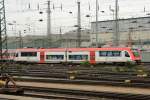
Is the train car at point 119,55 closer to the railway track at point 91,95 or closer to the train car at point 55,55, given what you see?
the train car at point 55,55

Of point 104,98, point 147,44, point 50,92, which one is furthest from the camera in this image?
point 147,44

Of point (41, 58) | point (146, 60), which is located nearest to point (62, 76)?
point (41, 58)

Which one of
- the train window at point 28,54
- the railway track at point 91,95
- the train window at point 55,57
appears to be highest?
the train window at point 28,54

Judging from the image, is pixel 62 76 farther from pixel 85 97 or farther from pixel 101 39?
pixel 101 39

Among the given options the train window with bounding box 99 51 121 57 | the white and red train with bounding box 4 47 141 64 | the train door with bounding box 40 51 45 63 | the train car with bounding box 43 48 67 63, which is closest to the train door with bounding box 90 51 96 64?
the white and red train with bounding box 4 47 141 64

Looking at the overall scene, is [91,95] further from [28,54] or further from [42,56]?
[28,54]

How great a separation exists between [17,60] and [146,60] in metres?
20.2

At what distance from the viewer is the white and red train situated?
48125 mm

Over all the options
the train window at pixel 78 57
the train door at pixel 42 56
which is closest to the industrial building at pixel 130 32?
the train door at pixel 42 56

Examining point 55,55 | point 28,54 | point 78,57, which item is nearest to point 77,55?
point 78,57

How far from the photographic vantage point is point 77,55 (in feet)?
172

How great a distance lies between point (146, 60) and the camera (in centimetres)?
6059

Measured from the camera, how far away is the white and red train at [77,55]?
48.1 m

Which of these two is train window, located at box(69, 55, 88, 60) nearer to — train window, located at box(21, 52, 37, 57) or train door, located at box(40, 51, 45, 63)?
train door, located at box(40, 51, 45, 63)
